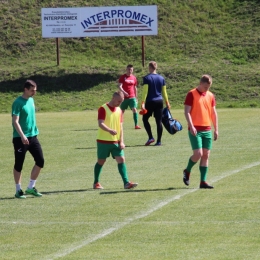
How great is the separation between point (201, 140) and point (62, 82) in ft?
92.2

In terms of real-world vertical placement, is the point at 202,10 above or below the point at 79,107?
above

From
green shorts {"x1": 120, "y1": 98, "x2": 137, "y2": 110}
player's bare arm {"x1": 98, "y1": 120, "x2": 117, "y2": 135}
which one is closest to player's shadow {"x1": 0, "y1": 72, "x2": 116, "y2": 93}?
green shorts {"x1": 120, "y1": 98, "x2": 137, "y2": 110}

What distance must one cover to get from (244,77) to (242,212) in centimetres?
2887

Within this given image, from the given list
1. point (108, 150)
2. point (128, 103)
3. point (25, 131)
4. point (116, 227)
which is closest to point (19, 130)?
point (25, 131)

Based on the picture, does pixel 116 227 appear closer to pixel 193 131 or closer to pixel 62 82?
pixel 193 131

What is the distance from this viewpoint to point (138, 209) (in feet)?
36.1

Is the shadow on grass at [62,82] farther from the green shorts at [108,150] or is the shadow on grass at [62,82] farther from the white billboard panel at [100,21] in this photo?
the green shorts at [108,150]

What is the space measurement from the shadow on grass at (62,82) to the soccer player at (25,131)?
26950 mm

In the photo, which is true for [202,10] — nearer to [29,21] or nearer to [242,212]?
[29,21]

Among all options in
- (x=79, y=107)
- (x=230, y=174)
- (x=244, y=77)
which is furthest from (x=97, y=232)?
(x=244, y=77)

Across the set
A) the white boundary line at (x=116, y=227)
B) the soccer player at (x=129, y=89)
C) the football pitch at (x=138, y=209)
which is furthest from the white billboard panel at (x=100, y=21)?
the white boundary line at (x=116, y=227)

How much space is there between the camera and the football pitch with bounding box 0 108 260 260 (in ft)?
28.7

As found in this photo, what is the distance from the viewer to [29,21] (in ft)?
150

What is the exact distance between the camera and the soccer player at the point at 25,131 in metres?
12.0
